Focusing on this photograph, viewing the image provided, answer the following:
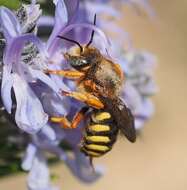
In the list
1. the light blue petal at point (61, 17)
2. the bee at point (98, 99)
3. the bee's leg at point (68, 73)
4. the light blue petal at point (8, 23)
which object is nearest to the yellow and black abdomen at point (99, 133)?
the bee at point (98, 99)

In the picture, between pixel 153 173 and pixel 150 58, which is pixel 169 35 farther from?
pixel 150 58

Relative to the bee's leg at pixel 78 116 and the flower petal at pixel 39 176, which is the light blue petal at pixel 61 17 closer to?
the bee's leg at pixel 78 116

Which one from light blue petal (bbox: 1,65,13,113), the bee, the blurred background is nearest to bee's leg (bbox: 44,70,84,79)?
the bee

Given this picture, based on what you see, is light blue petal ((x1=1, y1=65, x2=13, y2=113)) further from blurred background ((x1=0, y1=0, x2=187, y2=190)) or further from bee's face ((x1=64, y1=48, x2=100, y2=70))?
blurred background ((x1=0, y1=0, x2=187, y2=190))

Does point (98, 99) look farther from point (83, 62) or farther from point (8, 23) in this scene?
point (8, 23)

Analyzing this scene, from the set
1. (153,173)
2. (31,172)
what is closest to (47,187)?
(31,172)
